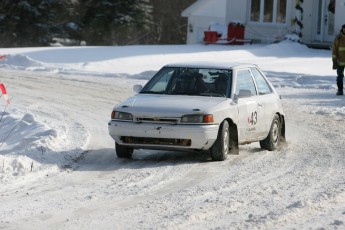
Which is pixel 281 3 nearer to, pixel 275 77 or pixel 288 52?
pixel 288 52

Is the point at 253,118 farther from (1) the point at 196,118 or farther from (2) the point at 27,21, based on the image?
(2) the point at 27,21

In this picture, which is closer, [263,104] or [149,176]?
[149,176]

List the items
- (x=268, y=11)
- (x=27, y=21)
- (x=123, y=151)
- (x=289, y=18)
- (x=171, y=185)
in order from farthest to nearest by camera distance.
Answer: (x=27, y=21) → (x=268, y=11) → (x=289, y=18) → (x=123, y=151) → (x=171, y=185)

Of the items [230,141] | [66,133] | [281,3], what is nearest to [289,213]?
[230,141]

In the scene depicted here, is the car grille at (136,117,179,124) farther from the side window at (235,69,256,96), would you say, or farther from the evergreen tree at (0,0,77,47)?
the evergreen tree at (0,0,77,47)

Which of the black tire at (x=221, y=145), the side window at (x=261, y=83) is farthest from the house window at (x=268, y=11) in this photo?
the black tire at (x=221, y=145)

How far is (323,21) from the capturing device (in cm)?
3656

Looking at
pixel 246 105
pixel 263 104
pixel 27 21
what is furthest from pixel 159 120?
pixel 27 21

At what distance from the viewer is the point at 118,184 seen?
10.2 metres

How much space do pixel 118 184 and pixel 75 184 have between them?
49cm

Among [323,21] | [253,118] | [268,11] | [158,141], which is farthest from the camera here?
[268,11]

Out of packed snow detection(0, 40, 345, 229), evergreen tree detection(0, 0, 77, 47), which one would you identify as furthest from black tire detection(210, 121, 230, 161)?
evergreen tree detection(0, 0, 77, 47)

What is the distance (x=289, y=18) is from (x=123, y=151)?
26.8m

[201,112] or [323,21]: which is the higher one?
[323,21]
